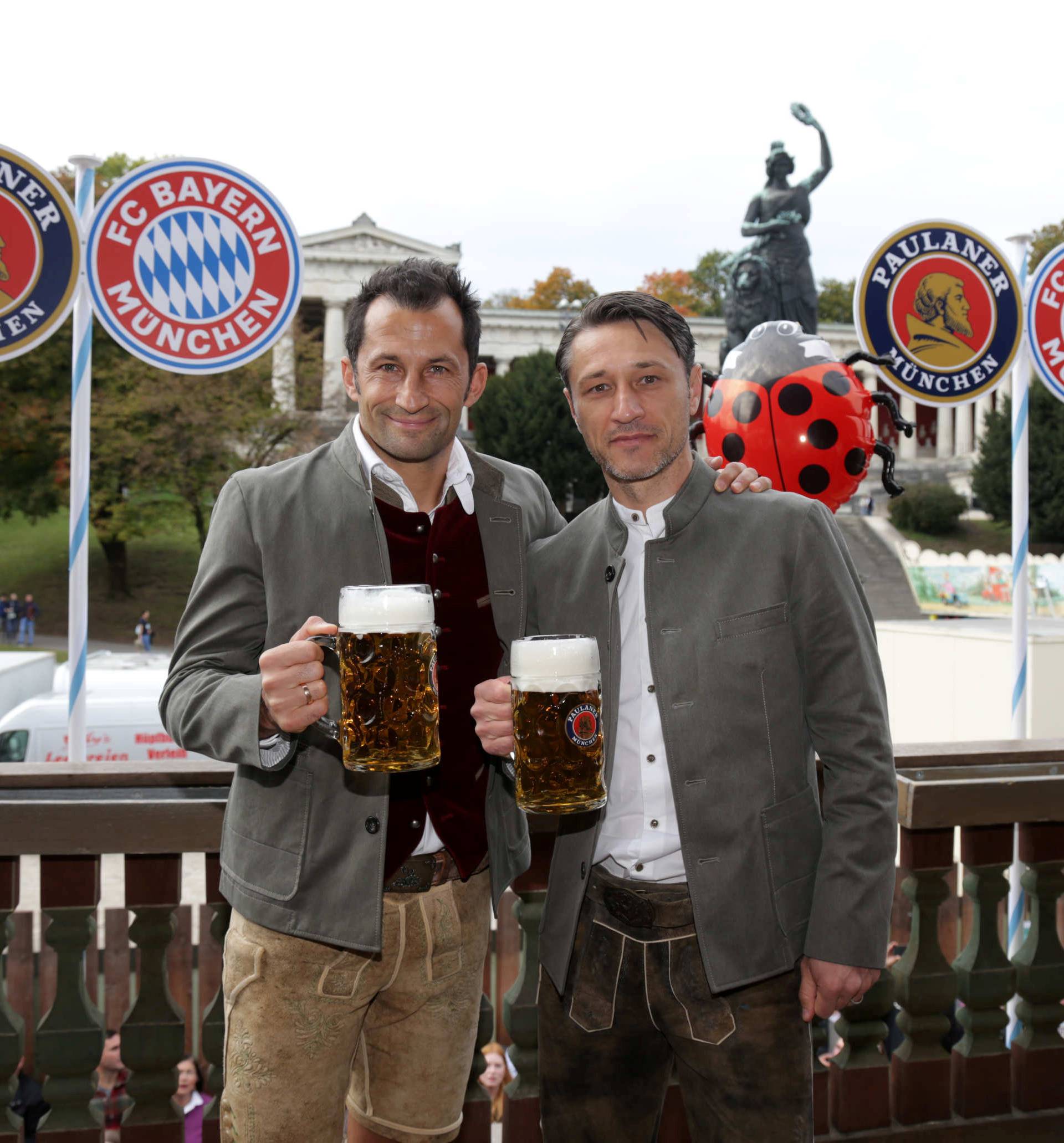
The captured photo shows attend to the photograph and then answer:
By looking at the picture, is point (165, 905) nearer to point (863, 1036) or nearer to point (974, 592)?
point (863, 1036)

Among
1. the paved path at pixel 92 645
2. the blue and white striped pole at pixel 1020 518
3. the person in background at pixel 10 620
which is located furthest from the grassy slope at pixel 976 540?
the blue and white striped pole at pixel 1020 518

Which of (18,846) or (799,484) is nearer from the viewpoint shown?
(18,846)

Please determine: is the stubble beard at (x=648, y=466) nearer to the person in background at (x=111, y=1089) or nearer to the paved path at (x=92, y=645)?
the person in background at (x=111, y=1089)

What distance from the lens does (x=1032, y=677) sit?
11.9m

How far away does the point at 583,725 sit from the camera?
1724 millimetres

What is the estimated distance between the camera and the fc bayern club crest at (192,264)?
13.2ft

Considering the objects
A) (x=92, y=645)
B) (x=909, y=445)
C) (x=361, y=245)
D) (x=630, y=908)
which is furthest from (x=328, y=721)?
(x=909, y=445)

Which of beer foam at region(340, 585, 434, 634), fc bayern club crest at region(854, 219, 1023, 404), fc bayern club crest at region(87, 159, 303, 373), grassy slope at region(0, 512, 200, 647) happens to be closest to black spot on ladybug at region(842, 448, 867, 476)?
fc bayern club crest at region(854, 219, 1023, 404)

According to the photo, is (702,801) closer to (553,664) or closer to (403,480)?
(553,664)

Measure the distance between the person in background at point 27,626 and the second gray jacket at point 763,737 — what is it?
28.5 meters

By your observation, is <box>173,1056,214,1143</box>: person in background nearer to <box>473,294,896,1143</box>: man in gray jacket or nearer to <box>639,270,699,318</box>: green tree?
<box>473,294,896,1143</box>: man in gray jacket

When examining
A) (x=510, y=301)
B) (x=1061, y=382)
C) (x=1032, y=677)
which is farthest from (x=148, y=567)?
(x=510, y=301)

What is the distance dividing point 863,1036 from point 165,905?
1733 mm

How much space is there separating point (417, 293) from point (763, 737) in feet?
3.49
